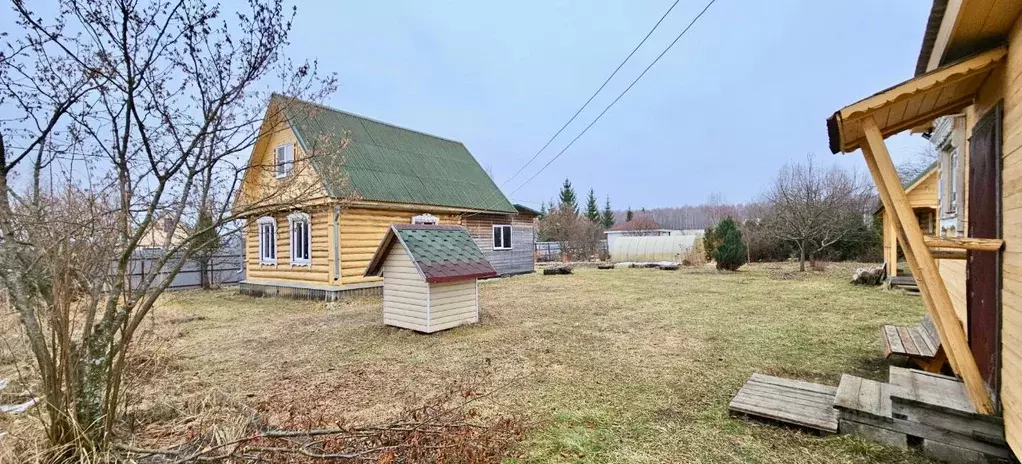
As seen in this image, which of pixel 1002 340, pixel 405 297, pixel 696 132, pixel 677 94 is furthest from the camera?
pixel 696 132

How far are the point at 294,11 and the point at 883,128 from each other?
489 cm

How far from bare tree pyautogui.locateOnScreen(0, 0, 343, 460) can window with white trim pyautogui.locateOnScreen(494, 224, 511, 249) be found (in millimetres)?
13747

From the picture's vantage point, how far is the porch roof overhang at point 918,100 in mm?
2828

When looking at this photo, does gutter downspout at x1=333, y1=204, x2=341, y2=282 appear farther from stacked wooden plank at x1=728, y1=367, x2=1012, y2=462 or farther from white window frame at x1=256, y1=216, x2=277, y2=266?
stacked wooden plank at x1=728, y1=367, x2=1012, y2=462

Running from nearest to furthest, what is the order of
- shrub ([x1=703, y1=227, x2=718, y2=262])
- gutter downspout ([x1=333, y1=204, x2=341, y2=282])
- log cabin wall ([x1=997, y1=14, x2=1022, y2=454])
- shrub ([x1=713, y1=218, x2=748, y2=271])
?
log cabin wall ([x1=997, y1=14, x2=1022, y2=454]) < gutter downspout ([x1=333, y1=204, x2=341, y2=282]) < shrub ([x1=713, y1=218, x2=748, y2=271]) < shrub ([x1=703, y1=227, x2=718, y2=262])

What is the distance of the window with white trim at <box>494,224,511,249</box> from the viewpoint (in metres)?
17.4

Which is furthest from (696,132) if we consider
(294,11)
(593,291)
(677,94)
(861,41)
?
(294,11)

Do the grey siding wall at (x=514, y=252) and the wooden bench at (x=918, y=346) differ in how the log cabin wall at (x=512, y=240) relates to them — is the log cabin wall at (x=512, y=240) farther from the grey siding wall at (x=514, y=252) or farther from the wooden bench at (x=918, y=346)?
the wooden bench at (x=918, y=346)

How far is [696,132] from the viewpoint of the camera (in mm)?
30984

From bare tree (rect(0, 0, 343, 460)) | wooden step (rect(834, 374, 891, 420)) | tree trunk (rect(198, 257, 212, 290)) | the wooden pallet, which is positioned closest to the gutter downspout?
tree trunk (rect(198, 257, 212, 290))

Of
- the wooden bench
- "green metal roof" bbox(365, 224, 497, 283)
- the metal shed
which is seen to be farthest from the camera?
the metal shed

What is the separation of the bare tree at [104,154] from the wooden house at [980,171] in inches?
169

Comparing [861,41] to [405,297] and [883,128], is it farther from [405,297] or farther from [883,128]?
[405,297]

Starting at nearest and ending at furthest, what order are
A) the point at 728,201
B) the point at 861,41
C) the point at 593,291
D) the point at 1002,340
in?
the point at 1002,340 → the point at 861,41 → the point at 593,291 → the point at 728,201
